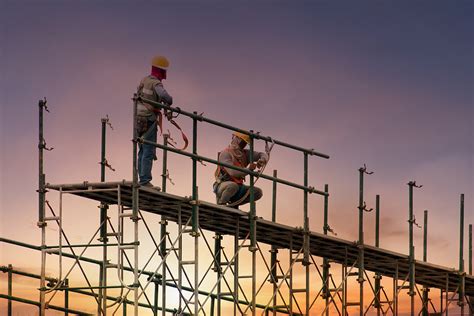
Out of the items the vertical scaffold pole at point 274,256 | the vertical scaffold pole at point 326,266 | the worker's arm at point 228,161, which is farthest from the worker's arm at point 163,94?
the vertical scaffold pole at point 326,266

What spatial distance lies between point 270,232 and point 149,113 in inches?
217

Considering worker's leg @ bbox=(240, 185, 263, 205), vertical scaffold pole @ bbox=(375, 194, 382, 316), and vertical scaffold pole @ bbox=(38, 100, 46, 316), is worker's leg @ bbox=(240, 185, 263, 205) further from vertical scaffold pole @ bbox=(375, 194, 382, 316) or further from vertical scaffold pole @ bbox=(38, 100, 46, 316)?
vertical scaffold pole @ bbox=(375, 194, 382, 316)

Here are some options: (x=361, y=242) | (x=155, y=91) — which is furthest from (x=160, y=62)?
(x=361, y=242)

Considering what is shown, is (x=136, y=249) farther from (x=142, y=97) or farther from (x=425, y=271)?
(x=425, y=271)

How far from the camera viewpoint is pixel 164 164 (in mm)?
35406

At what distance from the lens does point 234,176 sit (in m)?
35.1

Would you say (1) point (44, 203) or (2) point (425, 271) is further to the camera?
(2) point (425, 271)

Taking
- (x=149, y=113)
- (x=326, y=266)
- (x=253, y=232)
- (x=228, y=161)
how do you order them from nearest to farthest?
(x=149, y=113)
(x=253, y=232)
(x=228, y=161)
(x=326, y=266)

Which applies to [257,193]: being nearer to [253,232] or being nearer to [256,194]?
[256,194]

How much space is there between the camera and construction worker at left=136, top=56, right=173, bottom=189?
32.0 meters

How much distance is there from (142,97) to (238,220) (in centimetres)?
404

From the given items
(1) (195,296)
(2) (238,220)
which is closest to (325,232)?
(2) (238,220)

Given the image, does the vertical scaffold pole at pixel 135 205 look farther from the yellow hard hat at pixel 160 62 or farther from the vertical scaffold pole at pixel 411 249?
the vertical scaffold pole at pixel 411 249

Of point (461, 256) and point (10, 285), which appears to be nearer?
point (10, 285)
